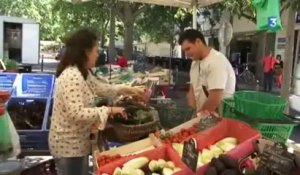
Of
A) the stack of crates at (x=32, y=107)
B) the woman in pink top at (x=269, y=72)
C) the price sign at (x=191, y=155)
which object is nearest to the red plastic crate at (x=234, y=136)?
the price sign at (x=191, y=155)

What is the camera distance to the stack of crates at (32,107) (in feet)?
15.2

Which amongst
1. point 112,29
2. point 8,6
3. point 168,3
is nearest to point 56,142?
point 168,3

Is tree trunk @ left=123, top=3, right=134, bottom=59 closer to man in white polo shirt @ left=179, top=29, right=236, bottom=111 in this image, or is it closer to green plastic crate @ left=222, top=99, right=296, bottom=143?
man in white polo shirt @ left=179, top=29, right=236, bottom=111

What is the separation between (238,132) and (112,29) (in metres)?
22.0

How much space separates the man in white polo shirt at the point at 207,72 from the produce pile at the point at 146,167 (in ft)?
4.27

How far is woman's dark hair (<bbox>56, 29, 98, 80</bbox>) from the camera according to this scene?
317 cm

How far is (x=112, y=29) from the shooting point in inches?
961

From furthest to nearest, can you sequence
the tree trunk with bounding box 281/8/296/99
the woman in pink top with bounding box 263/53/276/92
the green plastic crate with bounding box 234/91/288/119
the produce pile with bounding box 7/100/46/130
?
the woman in pink top with bounding box 263/53/276/92 → the tree trunk with bounding box 281/8/296/99 → the produce pile with bounding box 7/100/46/130 → the green plastic crate with bounding box 234/91/288/119

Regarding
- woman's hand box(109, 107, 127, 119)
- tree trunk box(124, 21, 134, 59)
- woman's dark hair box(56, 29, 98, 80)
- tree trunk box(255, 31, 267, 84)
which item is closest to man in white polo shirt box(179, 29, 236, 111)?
woman's hand box(109, 107, 127, 119)

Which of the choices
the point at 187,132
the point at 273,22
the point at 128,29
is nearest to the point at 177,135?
the point at 187,132

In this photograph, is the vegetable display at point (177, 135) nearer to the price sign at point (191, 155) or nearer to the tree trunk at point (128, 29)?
the price sign at point (191, 155)

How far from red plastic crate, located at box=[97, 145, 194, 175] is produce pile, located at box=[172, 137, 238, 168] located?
Answer: 0.06 m

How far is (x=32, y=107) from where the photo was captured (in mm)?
5441

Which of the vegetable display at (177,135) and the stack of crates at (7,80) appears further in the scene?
the stack of crates at (7,80)
